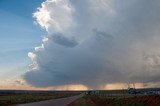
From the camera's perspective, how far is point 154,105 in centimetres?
3503

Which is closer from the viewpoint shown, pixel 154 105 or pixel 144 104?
pixel 154 105

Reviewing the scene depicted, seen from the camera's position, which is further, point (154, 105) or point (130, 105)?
point (130, 105)

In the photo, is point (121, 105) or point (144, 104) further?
point (121, 105)

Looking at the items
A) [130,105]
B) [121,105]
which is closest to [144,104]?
[130,105]

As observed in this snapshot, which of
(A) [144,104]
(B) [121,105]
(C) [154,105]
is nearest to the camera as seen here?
(C) [154,105]

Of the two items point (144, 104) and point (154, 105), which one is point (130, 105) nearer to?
point (144, 104)

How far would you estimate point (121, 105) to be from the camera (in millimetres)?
44719

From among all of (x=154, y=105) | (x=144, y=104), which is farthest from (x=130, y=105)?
(x=154, y=105)

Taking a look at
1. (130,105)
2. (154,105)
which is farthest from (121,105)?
(154,105)

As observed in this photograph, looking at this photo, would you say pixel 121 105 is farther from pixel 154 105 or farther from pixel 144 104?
pixel 154 105

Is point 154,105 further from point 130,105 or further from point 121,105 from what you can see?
point 121,105

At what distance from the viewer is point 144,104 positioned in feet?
126

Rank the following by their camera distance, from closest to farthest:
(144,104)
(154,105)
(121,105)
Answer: (154,105) → (144,104) → (121,105)

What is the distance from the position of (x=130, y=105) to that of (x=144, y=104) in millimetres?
2215
